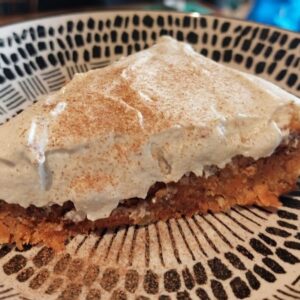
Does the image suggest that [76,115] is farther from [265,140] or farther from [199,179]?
[265,140]

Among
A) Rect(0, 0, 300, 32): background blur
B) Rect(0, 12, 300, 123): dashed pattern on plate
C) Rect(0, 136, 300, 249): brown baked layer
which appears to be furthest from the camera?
Rect(0, 0, 300, 32): background blur

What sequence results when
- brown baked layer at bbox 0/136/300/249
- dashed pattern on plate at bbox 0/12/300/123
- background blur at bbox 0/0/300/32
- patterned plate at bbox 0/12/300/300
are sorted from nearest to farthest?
patterned plate at bbox 0/12/300/300 < brown baked layer at bbox 0/136/300/249 < dashed pattern on plate at bbox 0/12/300/123 < background blur at bbox 0/0/300/32

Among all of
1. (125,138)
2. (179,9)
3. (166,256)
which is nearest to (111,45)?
(125,138)

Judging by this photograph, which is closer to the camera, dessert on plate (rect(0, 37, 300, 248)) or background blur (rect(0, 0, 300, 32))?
dessert on plate (rect(0, 37, 300, 248))

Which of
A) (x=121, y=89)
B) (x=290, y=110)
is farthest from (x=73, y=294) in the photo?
(x=290, y=110)

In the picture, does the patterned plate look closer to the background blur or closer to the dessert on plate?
the dessert on plate

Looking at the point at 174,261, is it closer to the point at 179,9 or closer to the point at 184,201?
the point at 184,201

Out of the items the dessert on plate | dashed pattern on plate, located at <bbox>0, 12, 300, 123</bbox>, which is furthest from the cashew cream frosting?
dashed pattern on plate, located at <bbox>0, 12, 300, 123</bbox>
